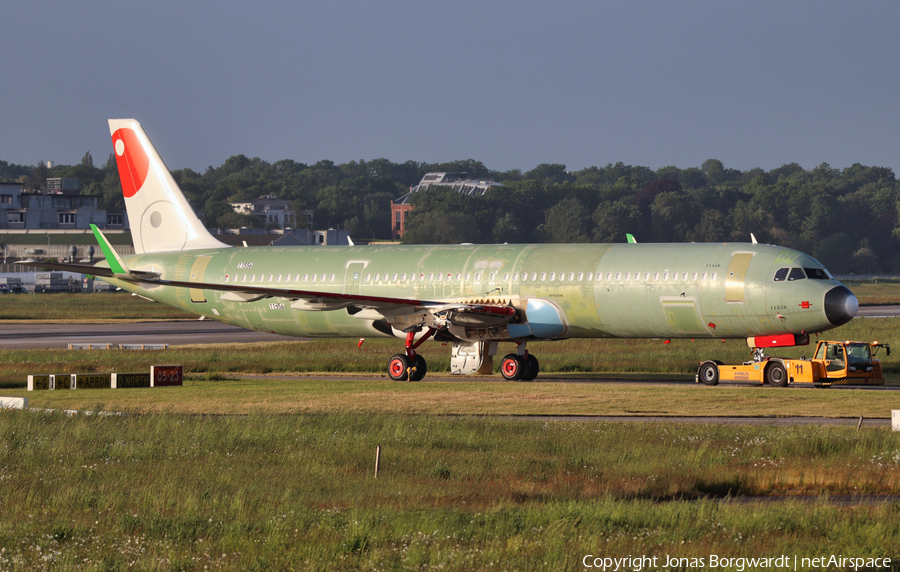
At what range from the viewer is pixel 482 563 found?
15.0m

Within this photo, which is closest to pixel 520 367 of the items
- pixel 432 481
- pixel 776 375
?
pixel 776 375

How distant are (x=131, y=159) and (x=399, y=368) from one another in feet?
64.0

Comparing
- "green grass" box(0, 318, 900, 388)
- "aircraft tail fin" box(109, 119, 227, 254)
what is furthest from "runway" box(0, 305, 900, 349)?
"aircraft tail fin" box(109, 119, 227, 254)

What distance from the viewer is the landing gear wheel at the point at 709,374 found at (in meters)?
43.5

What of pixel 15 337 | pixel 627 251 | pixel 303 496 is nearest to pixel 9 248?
pixel 15 337

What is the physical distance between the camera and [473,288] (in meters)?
Result: 45.4

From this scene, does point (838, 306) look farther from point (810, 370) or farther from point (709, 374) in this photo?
point (709, 374)

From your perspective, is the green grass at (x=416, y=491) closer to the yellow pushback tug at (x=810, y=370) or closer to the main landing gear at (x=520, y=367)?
the main landing gear at (x=520, y=367)

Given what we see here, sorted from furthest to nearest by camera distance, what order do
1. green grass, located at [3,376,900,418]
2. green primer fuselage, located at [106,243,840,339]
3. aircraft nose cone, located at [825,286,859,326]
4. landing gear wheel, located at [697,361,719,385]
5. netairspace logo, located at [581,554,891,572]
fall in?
1. landing gear wheel, located at [697,361,719,385]
2. green primer fuselage, located at [106,243,840,339]
3. aircraft nose cone, located at [825,286,859,326]
4. green grass, located at [3,376,900,418]
5. netairspace logo, located at [581,554,891,572]

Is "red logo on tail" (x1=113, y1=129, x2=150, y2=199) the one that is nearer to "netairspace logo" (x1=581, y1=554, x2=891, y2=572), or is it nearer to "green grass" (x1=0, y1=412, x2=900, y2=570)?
"green grass" (x1=0, y1=412, x2=900, y2=570)

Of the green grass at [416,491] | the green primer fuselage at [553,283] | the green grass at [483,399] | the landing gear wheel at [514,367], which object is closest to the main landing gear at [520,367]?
the landing gear wheel at [514,367]

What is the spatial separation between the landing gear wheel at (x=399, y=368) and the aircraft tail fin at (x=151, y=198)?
1417 cm

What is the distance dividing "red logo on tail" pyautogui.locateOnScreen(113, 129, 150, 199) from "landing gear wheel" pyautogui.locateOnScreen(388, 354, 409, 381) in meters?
18.2

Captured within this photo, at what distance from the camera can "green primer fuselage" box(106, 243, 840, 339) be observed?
40.2 m
